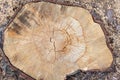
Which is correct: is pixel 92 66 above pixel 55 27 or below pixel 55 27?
below

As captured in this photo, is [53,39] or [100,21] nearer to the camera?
[53,39]

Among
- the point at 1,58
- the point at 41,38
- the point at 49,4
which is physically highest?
the point at 49,4

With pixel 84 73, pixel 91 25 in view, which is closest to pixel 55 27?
pixel 91 25

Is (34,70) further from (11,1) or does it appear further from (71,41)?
(11,1)

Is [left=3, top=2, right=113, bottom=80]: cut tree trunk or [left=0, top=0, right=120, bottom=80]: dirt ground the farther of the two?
[left=0, top=0, right=120, bottom=80]: dirt ground
